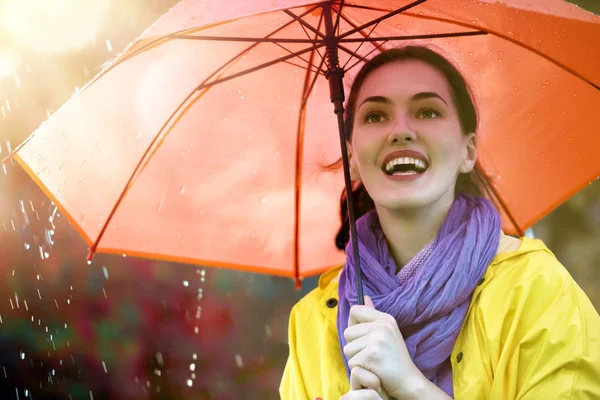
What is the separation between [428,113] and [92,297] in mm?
5877

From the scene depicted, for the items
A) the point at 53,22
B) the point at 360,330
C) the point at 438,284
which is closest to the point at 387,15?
the point at 438,284

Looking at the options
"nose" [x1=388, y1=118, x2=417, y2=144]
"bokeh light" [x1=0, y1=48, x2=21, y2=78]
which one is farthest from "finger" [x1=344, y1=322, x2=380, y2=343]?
"bokeh light" [x1=0, y1=48, x2=21, y2=78]

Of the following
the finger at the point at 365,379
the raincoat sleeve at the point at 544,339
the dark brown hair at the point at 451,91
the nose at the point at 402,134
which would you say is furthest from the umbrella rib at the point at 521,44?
the finger at the point at 365,379

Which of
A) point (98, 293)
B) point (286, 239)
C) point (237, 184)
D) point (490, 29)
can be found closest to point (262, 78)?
point (237, 184)

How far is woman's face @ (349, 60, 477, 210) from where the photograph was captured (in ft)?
6.18

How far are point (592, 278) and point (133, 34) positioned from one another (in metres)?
4.21

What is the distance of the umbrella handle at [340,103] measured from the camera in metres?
1.91

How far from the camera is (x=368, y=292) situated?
76.8 inches

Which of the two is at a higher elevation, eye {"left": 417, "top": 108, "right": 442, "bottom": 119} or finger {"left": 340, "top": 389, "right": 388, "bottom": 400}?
eye {"left": 417, "top": 108, "right": 442, "bottom": 119}

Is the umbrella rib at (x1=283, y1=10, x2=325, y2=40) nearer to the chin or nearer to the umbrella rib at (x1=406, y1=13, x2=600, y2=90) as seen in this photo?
the umbrella rib at (x1=406, y1=13, x2=600, y2=90)

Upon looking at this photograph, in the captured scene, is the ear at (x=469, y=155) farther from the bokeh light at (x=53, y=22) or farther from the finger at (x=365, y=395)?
the bokeh light at (x=53, y=22)

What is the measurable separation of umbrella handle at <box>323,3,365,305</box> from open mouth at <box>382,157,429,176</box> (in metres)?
0.12

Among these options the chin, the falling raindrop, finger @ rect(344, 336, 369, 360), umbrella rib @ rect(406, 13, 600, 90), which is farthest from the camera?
the falling raindrop

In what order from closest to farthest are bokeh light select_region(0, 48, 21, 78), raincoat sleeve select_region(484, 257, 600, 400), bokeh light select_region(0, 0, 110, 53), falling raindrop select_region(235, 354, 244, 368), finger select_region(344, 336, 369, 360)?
1. raincoat sleeve select_region(484, 257, 600, 400)
2. finger select_region(344, 336, 369, 360)
3. bokeh light select_region(0, 0, 110, 53)
4. bokeh light select_region(0, 48, 21, 78)
5. falling raindrop select_region(235, 354, 244, 368)
